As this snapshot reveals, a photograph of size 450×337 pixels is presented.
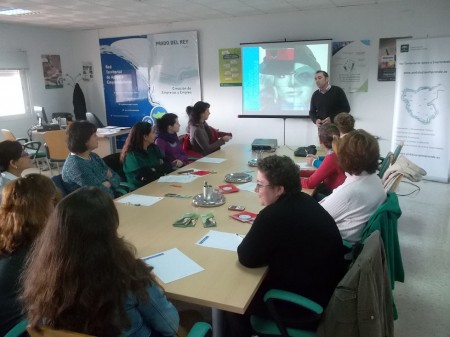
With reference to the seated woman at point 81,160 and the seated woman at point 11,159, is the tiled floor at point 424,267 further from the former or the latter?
the seated woman at point 11,159

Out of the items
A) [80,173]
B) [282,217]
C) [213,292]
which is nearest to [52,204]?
[213,292]

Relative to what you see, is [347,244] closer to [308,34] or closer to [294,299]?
[294,299]

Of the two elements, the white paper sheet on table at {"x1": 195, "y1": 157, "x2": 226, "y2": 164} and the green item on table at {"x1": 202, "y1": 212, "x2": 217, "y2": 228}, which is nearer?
the green item on table at {"x1": 202, "y1": 212, "x2": 217, "y2": 228}

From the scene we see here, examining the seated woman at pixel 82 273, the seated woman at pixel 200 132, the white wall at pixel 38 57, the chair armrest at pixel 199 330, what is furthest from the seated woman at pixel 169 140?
A: the white wall at pixel 38 57

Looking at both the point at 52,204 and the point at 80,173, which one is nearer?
the point at 52,204

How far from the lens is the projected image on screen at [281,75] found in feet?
19.1

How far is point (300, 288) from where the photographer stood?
1.60m

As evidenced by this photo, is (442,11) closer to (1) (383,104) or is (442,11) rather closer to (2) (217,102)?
(1) (383,104)

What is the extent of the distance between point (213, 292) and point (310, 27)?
528cm

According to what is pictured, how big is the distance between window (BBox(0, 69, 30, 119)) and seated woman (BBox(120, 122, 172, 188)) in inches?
179

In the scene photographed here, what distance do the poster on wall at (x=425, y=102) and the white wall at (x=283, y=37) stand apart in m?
0.31

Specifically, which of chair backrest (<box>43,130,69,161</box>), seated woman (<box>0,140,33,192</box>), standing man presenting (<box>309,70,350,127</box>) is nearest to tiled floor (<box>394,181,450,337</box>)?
standing man presenting (<box>309,70,350,127</box>)

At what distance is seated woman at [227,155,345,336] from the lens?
5.16ft

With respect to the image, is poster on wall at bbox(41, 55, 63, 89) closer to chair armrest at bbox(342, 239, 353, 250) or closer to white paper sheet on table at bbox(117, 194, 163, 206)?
white paper sheet on table at bbox(117, 194, 163, 206)
